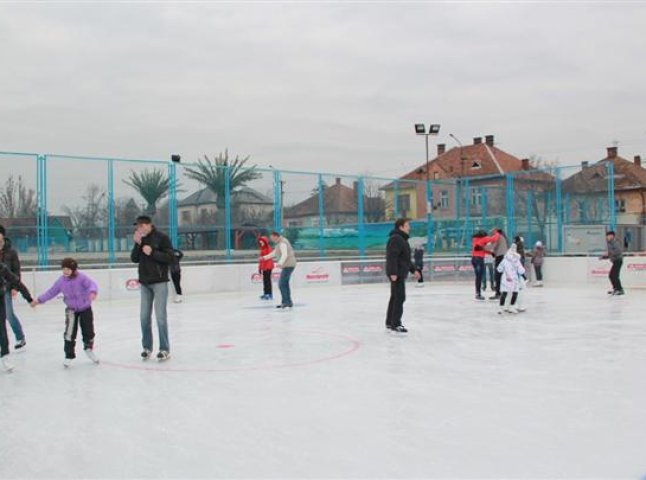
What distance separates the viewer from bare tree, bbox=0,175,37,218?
15.3 m

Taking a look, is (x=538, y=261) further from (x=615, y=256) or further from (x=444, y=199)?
(x=444, y=199)

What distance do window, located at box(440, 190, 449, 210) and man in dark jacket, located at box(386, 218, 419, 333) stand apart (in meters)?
16.4

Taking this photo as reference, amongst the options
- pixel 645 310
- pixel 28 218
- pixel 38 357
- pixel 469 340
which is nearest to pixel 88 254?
pixel 28 218

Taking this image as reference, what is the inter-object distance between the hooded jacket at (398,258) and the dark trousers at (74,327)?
13.4 feet

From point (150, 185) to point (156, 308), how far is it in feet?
34.3

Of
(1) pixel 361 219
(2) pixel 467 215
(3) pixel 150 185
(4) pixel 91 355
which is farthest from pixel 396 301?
(2) pixel 467 215

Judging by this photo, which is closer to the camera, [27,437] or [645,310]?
[27,437]

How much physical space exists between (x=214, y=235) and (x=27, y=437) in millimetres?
14339

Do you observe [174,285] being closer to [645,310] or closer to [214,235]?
[214,235]

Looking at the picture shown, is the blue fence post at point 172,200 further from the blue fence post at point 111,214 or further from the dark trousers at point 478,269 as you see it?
the dark trousers at point 478,269

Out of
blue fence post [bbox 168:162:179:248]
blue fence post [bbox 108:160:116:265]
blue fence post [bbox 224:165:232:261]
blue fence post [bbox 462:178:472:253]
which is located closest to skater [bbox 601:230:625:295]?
blue fence post [bbox 462:178:472:253]

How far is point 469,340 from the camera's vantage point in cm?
923

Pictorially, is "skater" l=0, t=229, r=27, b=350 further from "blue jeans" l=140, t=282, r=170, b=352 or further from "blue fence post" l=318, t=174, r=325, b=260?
"blue fence post" l=318, t=174, r=325, b=260

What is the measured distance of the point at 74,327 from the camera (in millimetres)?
7340
